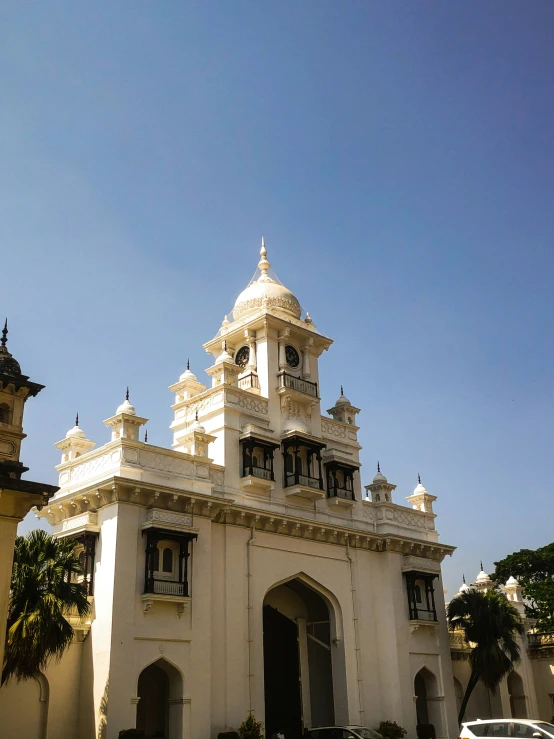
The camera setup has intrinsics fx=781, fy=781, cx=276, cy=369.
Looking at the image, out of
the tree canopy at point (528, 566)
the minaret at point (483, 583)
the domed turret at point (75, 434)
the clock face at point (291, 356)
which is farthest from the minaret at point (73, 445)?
the tree canopy at point (528, 566)

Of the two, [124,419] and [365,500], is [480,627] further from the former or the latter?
[124,419]

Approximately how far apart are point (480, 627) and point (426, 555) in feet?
12.5

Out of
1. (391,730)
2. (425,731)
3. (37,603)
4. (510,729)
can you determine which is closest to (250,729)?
(391,730)

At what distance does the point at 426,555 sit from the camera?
3584cm

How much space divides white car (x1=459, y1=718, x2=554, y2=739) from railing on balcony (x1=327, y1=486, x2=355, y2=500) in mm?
13315

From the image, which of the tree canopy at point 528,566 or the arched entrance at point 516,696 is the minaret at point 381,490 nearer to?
the arched entrance at point 516,696

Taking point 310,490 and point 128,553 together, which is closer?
point 128,553

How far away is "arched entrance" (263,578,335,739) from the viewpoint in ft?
101

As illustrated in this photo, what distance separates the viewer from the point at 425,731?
31766 mm

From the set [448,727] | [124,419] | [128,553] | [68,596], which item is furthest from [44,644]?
[448,727]

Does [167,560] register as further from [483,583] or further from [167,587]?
[483,583]

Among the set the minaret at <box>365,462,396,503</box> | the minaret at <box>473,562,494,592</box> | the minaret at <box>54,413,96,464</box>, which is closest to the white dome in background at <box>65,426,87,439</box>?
the minaret at <box>54,413,96,464</box>

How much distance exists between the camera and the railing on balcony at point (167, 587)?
24.8 m

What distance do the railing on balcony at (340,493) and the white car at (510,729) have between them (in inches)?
524
